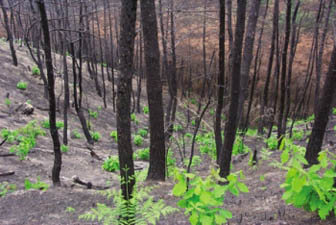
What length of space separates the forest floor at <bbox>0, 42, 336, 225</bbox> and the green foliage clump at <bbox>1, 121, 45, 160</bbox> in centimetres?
21

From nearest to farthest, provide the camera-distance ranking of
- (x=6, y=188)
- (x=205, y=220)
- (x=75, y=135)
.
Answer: (x=205, y=220), (x=6, y=188), (x=75, y=135)

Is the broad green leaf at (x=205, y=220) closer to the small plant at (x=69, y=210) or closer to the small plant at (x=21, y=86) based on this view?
the small plant at (x=69, y=210)

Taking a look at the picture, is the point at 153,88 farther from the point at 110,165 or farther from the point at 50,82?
the point at 110,165

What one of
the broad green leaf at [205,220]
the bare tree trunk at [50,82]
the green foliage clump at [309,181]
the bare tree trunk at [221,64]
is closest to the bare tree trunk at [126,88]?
the broad green leaf at [205,220]

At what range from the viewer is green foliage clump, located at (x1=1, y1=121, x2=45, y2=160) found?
304 inches

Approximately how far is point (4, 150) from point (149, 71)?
5312mm

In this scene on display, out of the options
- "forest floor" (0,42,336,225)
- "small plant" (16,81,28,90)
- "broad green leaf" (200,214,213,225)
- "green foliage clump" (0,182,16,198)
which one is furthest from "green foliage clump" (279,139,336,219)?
"small plant" (16,81,28,90)

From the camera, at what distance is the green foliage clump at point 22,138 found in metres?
7.72

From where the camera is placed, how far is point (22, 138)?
8750mm

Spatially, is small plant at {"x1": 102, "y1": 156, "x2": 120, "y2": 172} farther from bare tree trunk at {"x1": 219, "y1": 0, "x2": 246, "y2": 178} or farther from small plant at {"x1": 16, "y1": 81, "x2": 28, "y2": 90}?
small plant at {"x1": 16, "y1": 81, "x2": 28, "y2": 90}

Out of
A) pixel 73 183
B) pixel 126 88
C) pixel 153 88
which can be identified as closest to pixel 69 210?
pixel 73 183

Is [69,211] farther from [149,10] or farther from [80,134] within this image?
[80,134]

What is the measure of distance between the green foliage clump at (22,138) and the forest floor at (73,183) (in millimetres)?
205

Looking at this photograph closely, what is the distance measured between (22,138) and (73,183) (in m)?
3.48
